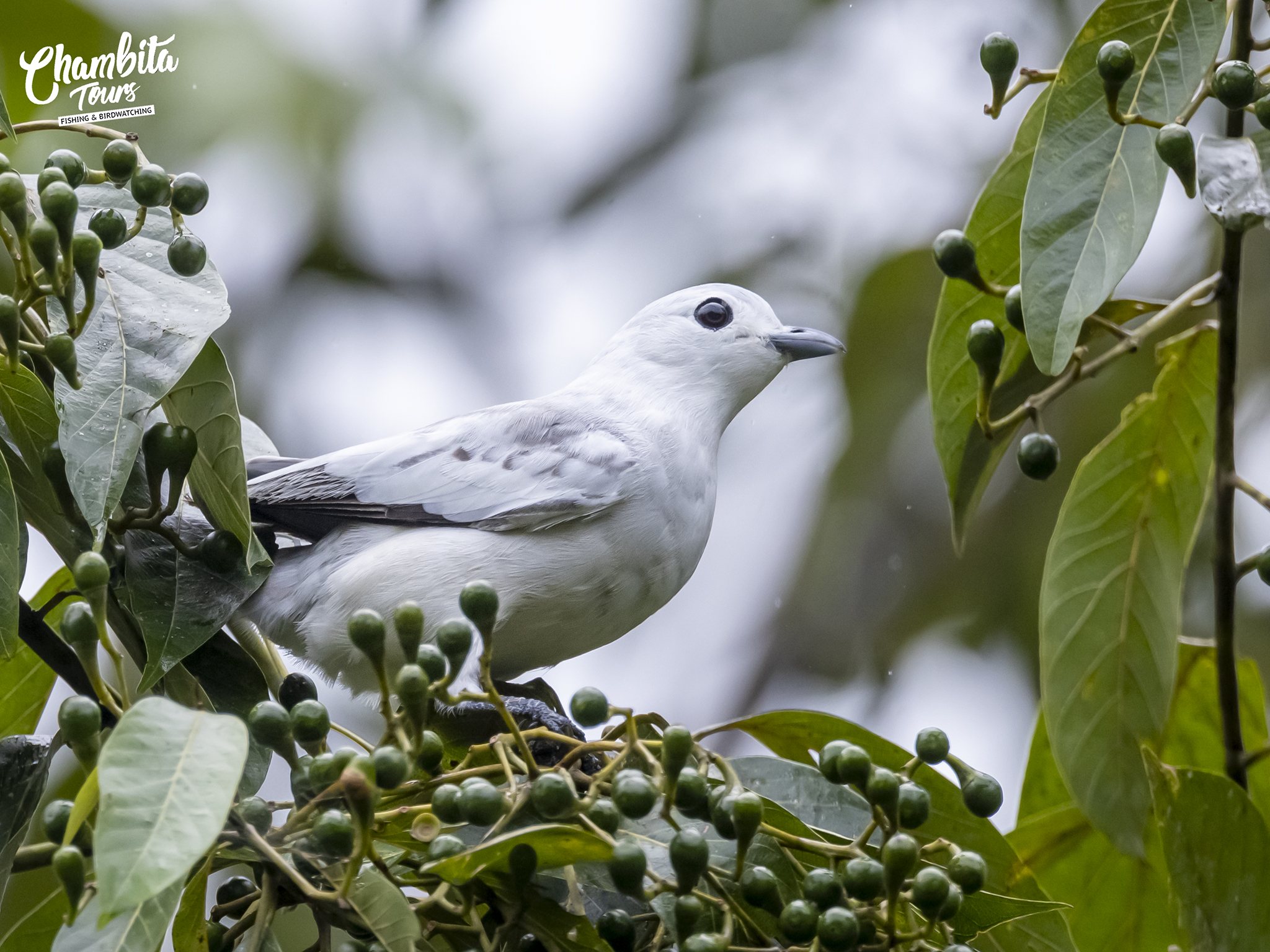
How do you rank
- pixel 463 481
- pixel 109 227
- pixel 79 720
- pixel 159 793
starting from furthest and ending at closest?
pixel 463 481 < pixel 109 227 < pixel 79 720 < pixel 159 793

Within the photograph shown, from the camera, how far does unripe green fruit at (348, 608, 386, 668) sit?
4.19ft

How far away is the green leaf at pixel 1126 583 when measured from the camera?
84.5 inches

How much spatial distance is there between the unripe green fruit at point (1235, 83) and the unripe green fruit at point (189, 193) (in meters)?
1.30

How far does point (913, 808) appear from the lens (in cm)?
141

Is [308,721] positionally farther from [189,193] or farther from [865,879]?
[189,193]

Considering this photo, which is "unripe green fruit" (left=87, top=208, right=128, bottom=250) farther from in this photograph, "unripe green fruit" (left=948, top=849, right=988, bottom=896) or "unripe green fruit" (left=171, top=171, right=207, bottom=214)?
"unripe green fruit" (left=948, top=849, right=988, bottom=896)

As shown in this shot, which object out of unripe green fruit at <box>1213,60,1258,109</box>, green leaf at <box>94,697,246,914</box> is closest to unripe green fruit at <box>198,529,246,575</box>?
green leaf at <box>94,697,246,914</box>

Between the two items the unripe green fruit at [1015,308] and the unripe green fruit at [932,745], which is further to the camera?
the unripe green fruit at [1015,308]

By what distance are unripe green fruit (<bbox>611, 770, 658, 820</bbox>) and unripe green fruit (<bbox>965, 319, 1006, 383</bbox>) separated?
0.80m

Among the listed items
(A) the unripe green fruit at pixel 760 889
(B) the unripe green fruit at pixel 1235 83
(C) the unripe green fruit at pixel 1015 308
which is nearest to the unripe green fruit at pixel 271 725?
(A) the unripe green fruit at pixel 760 889

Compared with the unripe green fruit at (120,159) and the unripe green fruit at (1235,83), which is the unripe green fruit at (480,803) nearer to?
the unripe green fruit at (120,159)

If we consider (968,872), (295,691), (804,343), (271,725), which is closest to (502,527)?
(295,691)

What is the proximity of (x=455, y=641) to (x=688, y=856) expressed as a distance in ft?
1.07

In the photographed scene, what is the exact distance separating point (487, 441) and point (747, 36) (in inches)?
178
